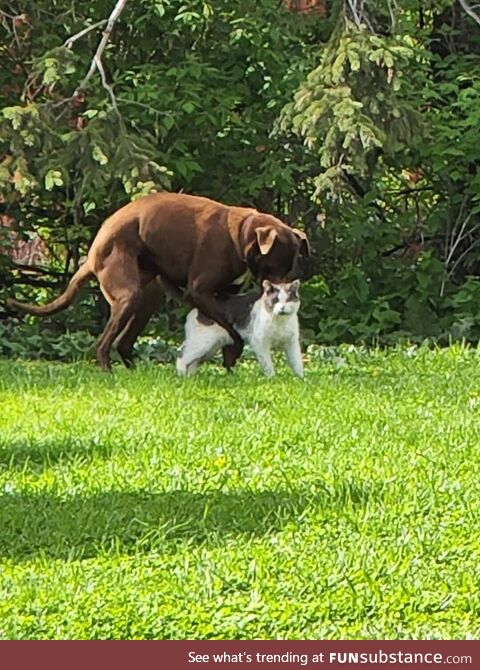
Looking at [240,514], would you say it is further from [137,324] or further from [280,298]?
[137,324]

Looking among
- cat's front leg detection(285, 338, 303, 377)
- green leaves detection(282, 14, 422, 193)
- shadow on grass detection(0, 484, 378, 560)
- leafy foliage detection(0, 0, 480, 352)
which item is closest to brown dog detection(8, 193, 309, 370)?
cat's front leg detection(285, 338, 303, 377)

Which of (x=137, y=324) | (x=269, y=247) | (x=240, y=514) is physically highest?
(x=240, y=514)

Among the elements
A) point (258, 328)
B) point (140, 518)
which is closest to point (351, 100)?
point (258, 328)

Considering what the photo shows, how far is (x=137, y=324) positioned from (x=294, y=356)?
146cm

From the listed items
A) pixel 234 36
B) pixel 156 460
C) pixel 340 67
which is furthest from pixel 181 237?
pixel 234 36

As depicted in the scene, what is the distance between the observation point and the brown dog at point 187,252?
390 inches

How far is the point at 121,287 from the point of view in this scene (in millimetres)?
10164

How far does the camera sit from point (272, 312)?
31.4 ft

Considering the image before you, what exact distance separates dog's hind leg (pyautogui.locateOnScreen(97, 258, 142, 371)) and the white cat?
0.42 metres

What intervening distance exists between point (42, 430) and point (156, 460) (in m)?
1.12

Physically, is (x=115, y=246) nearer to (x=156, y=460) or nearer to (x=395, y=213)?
(x=156, y=460)

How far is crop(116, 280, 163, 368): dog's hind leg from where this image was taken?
10.7 meters

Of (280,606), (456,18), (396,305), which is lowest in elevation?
(396,305)

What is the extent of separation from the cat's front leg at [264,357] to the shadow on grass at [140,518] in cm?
383
